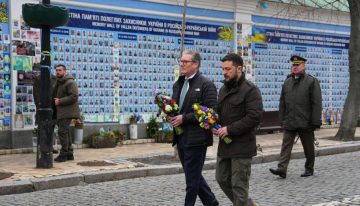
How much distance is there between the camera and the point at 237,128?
223 inches

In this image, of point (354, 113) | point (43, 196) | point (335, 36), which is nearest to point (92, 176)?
point (43, 196)

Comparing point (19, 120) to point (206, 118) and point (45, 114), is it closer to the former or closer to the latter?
point (45, 114)

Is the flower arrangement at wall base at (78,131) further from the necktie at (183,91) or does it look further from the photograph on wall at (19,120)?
the necktie at (183,91)

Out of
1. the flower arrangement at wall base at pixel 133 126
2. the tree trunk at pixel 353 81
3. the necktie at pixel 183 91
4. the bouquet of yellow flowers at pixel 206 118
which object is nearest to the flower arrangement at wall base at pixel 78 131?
the flower arrangement at wall base at pixel 133 126

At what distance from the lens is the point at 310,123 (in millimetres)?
9242

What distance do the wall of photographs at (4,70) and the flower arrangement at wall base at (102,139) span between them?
2023 millimetres

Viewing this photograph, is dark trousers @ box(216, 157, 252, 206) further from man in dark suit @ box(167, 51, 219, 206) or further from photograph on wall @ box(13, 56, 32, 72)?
photograph on wall @ box(13, 56, 32, 72)

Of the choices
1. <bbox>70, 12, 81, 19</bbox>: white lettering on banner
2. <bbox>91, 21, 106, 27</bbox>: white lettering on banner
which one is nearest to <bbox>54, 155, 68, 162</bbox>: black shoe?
<bbox>70, 12, 81, 19</bbox>: white lettering on banner

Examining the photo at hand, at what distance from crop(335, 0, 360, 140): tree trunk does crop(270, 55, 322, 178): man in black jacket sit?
5.91 metres

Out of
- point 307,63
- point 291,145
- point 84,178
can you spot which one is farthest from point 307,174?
point 307,63

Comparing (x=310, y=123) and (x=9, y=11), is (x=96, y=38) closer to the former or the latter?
(x=9, y=11)

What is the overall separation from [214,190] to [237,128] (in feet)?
9.64

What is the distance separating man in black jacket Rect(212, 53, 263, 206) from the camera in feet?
18.7

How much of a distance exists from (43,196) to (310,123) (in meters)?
4.61
